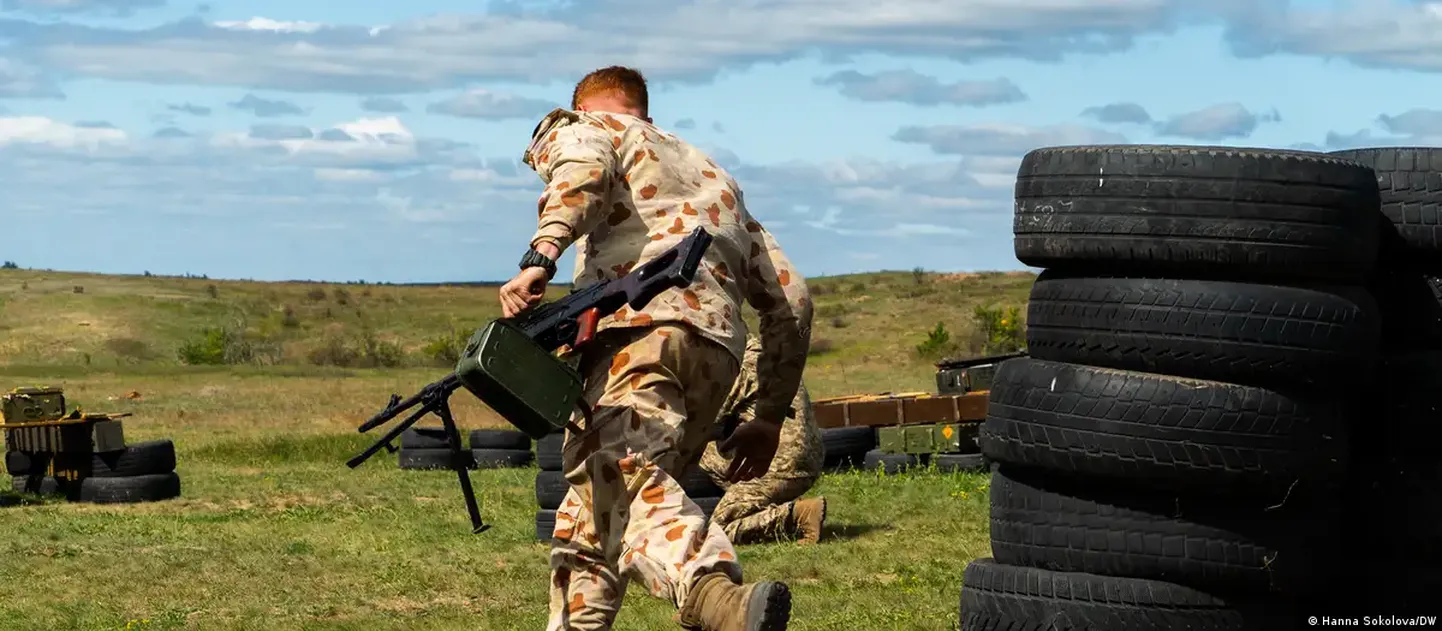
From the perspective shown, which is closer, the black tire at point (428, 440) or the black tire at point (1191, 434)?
the black tire at point (1191, 434)

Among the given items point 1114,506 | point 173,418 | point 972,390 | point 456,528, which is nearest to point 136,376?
point 173,418

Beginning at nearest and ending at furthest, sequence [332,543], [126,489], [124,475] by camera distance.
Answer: [332,543] → [126,489] → [124,475]

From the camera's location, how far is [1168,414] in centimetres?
716

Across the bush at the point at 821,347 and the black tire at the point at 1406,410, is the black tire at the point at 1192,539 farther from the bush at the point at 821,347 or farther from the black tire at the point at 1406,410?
the bush at the point at 821,347

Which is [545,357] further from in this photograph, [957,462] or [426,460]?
[426,460]

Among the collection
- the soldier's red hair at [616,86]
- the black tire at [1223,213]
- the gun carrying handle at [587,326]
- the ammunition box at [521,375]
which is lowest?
the ammunition box at [521,375]

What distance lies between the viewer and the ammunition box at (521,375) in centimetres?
623

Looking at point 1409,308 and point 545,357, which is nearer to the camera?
point 545,357

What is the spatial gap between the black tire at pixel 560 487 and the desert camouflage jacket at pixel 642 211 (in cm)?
599

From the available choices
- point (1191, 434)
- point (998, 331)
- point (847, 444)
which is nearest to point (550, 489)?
point (847, 444)

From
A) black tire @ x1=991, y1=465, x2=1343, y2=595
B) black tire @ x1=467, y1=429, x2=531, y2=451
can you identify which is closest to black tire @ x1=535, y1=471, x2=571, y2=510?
black tire @ x1=991, y1=465, x2=1343, y2=595

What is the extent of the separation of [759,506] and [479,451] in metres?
8.64

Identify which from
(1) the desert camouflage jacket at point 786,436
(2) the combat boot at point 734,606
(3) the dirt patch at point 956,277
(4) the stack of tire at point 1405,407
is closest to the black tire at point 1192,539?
(4) the stack of tire at point 1405,407

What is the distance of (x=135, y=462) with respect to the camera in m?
17.8
